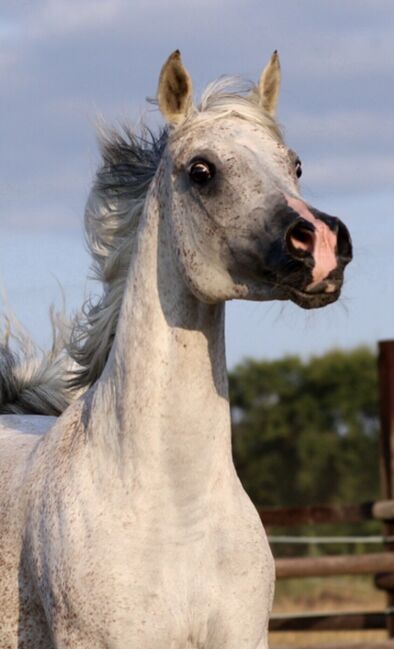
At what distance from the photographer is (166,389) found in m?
4.24

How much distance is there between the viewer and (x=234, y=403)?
24172 mm

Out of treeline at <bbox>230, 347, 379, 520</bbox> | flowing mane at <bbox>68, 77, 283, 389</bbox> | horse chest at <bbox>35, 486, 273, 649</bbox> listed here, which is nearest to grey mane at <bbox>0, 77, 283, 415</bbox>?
flowing mane at <bbox>68, 77, 283, 389</bbox>

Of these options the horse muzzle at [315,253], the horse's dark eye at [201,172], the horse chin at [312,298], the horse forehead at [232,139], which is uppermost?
the horse forehead at [232,139]

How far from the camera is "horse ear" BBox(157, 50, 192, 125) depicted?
14.2 ft

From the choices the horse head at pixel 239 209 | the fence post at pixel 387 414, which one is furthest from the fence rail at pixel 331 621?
the horse head at pixel 239 209

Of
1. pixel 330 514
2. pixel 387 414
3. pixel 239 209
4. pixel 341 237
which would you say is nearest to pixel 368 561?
pixel 330 514

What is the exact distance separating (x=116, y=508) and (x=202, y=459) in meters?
0.29

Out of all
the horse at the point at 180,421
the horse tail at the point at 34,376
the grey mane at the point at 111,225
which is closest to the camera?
the horse at the point at 180,421

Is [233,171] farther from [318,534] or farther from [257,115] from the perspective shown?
[318,534]

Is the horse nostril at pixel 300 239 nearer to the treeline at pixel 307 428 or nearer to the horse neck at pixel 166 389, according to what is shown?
the horse neck at pixel 166 389

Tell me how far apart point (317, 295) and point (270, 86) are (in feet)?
3.39

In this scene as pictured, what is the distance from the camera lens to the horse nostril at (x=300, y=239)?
12.5 feet

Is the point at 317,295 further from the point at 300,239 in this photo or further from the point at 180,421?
the point at 180,421

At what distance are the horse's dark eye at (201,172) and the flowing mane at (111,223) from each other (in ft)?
1.39
